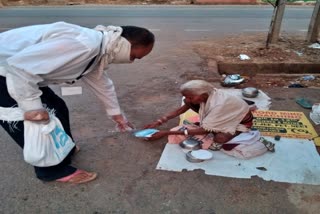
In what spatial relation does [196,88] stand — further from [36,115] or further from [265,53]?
[265,53]

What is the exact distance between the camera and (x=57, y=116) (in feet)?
8.09

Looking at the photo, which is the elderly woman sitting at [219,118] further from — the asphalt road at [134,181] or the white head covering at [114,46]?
the white head covering at [114,46]

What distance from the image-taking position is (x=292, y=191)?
2.39 meters

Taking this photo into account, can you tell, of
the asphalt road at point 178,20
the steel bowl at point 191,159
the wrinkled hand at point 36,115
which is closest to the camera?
the wrinkled hand at point 36,115

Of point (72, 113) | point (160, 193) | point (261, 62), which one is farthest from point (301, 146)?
point (261, 62)

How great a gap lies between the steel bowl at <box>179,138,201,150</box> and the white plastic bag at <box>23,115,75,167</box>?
1049mm

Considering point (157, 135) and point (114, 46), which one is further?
point (157, 135)

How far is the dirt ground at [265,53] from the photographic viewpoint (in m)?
4.86

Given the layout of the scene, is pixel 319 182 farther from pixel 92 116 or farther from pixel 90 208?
pixel 92 116

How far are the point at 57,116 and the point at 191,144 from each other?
117 centimetres

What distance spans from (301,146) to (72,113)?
2.40 meters

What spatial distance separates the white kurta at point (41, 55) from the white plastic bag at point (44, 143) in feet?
0.58

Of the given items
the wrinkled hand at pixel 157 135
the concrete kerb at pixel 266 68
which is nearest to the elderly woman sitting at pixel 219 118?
the wrinkled hand at pixel 157 135

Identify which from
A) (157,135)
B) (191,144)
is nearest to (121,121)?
(157,135)
